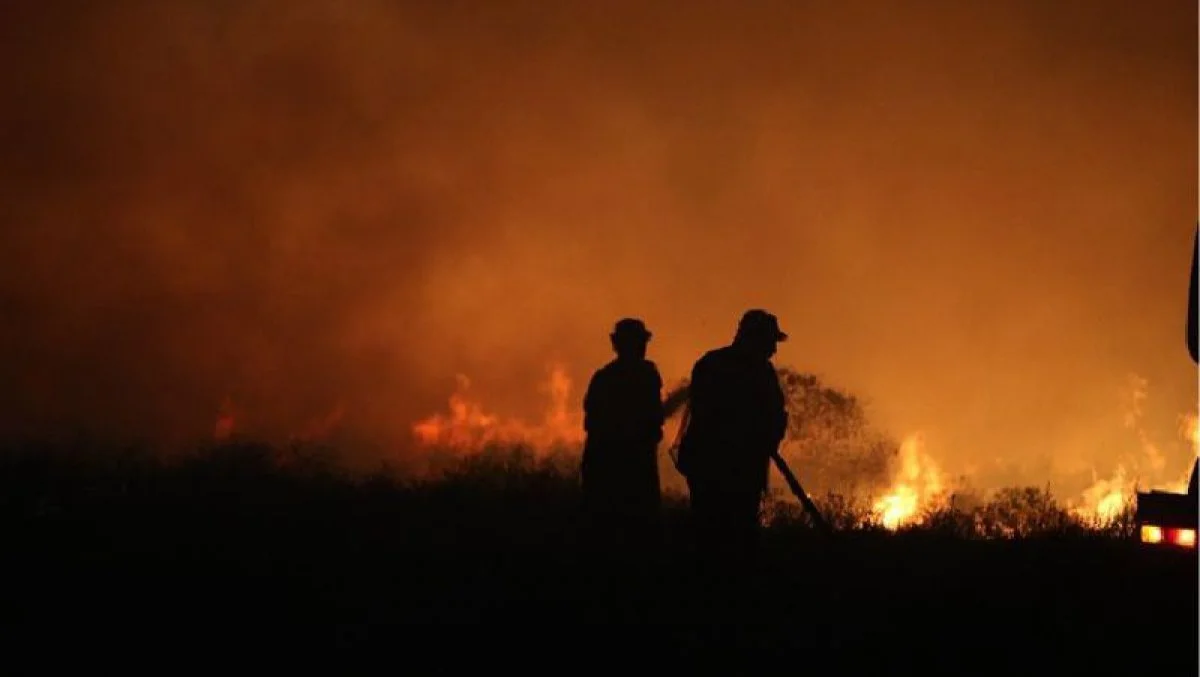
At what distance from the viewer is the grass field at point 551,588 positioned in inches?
248

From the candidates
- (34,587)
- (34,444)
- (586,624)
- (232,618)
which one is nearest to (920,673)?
(586,624)

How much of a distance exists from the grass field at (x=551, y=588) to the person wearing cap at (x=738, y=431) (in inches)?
17.5

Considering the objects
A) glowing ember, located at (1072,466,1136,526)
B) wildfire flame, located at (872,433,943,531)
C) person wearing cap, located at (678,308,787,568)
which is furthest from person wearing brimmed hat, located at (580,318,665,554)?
glowing ember, located at (1072,466,1136,526)

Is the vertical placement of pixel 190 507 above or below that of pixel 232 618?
above

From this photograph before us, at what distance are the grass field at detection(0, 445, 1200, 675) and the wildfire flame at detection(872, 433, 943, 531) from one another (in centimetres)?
271

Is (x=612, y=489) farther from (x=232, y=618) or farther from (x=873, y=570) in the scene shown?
(x=232, y=618)

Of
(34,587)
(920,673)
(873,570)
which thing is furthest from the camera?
(873,570)

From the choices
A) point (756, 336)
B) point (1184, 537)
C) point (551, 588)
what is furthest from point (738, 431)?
point (1184, 537)

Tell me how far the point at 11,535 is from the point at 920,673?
8283 millimetres

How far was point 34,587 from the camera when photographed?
7.29 m

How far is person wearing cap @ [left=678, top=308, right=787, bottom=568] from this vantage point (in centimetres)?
892

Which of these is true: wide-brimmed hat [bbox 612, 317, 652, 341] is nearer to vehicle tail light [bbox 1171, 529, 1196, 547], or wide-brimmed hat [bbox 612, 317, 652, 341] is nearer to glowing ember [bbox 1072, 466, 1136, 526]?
vehicle tail light [bbox 1171, 529, 1196, 547]

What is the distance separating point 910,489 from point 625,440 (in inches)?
565

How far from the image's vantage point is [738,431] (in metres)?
8.98
